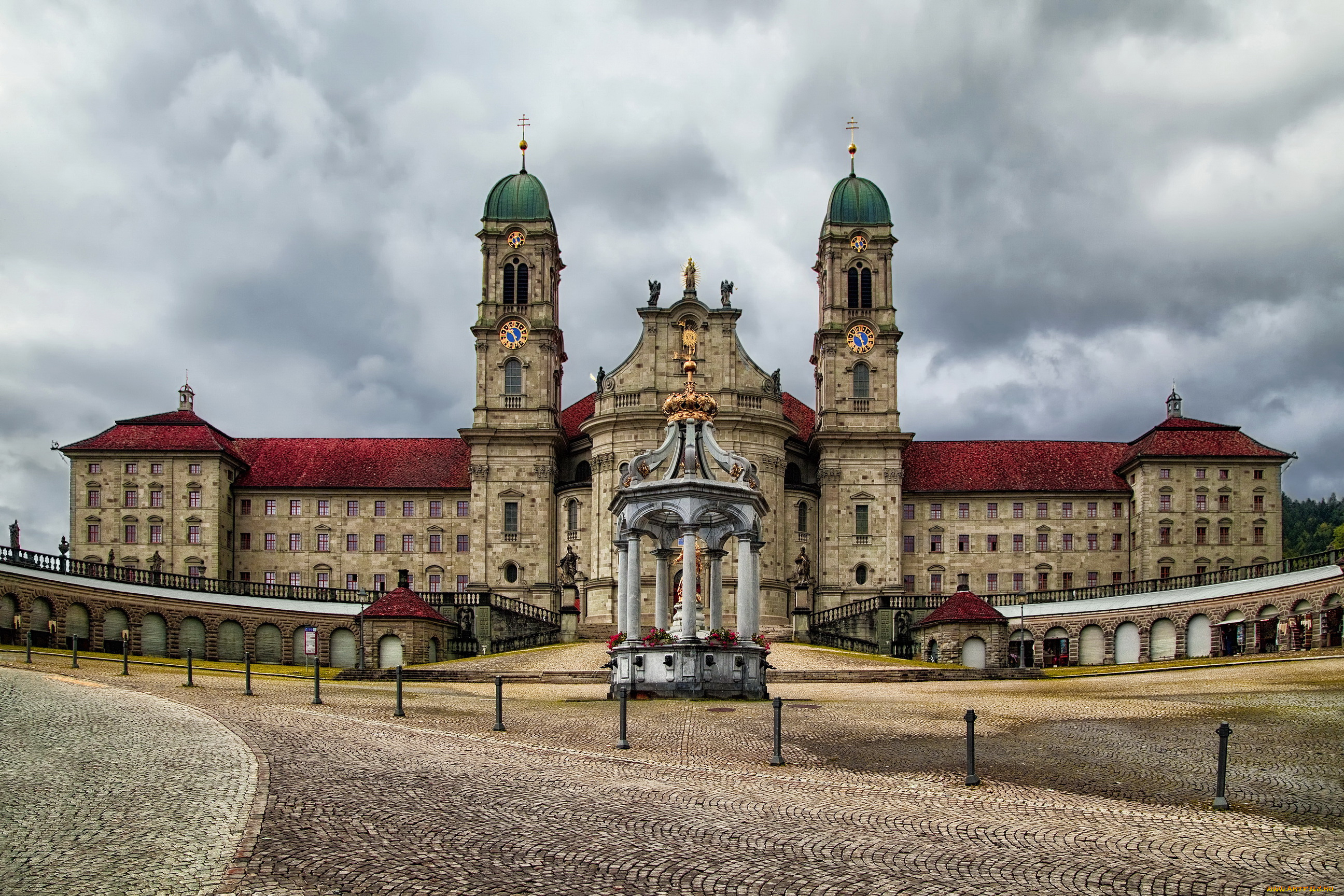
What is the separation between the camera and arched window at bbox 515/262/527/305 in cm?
9000

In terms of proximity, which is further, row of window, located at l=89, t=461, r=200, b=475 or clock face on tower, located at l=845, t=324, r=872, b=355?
clock face on tower, located at l=845, t=324, r=872, b=355

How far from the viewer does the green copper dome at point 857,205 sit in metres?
91.4

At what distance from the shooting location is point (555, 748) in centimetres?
2298

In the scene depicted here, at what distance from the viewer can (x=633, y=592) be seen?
38.9 metres

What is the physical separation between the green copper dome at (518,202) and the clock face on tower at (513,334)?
7.81 meters

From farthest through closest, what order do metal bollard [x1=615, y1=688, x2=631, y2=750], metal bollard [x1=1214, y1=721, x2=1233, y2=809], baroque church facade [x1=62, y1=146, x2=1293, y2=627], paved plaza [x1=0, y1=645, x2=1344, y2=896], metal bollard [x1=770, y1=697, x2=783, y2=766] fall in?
1. baroque church facade [x1=62, y1=146, x2=1293, y2=627]
2. metal bollard [x1=615, y1=688, x2=631, y2=750]
3. metal bollard [x1=770, y1=697, x2=783, y2=766]
4. metal bollard [x1=1214, y1=721, x2=1233, y2=809]
5. paved plaza [x1=0, y1=645, x2=1344, y2=896]

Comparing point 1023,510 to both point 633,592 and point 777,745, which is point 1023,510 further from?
point 777,745

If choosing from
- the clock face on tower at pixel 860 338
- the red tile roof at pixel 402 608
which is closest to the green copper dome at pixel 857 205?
the clock face on tower at pixel 860 338

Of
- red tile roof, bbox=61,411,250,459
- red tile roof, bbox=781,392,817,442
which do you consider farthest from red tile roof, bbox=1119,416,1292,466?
red tile roof, bbox=61,411,250,459

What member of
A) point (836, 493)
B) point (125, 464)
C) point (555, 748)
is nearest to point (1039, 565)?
point (836, 493)

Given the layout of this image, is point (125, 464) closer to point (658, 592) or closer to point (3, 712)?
point (658, 592)

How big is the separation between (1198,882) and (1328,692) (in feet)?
78.6

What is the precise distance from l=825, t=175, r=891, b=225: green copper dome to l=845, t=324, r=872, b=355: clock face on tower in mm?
8032

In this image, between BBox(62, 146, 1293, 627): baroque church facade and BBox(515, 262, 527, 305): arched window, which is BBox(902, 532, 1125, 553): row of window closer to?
Result: BBox(62, 146, 1293, 627): baroque church facade
